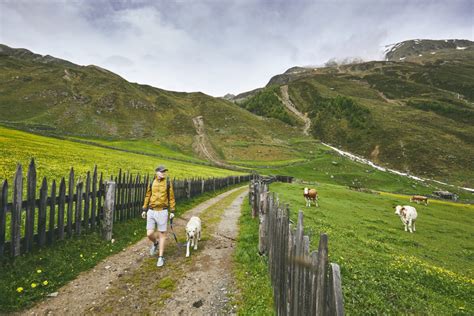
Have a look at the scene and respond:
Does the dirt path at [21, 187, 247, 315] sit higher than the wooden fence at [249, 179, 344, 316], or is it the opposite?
the wooden fence at [249, 179, 344, 316]

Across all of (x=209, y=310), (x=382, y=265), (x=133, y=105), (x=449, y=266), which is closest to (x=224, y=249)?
(x=209, y=310)

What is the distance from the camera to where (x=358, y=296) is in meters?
6.77

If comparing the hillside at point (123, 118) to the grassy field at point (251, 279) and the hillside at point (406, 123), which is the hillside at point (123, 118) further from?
the grassy field at point (251, 279)

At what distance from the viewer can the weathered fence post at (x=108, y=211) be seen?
10.1 meters

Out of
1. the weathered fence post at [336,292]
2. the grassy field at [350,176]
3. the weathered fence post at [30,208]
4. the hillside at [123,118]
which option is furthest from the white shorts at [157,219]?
the hillside at [123,118]

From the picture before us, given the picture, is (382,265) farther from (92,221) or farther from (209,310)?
(92,221)

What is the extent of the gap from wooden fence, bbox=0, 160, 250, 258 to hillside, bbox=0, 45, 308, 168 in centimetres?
7353

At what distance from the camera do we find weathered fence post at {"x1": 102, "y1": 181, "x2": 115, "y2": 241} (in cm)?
1015

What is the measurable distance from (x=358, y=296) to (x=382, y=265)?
11.4 feet

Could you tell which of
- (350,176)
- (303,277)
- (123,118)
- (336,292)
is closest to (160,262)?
(303,277)

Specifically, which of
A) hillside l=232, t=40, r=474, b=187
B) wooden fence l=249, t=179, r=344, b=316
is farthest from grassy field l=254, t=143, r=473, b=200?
wooden fence l=249, t=179, r=344, b=316

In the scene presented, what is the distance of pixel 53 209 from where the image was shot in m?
8.19

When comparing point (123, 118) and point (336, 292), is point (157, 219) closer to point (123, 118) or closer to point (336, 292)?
point (336, 292)

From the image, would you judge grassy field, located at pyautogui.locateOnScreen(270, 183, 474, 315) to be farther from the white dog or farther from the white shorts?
the white shorts
